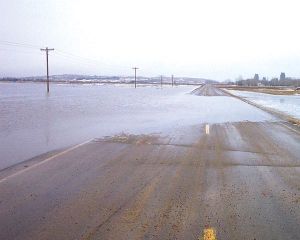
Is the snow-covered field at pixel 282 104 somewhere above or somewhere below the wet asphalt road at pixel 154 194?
below

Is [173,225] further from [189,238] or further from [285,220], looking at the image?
[285,220]

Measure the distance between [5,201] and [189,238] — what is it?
10.8ft

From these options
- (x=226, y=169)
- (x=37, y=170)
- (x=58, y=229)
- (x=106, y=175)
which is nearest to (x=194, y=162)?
(x=226, y=169)

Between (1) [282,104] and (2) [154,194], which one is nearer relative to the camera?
(2) [154,194]

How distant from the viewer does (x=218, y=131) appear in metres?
17.1

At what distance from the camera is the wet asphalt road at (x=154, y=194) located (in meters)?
5.49

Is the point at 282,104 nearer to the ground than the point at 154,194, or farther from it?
nearer to the ground

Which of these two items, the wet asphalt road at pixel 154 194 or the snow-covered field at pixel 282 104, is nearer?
the wet asphalt road at pixel 154 194

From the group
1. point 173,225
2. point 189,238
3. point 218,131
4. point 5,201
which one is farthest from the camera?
point 218,131

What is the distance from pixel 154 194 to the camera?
719 centimetres

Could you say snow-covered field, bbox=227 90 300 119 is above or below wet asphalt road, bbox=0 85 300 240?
below

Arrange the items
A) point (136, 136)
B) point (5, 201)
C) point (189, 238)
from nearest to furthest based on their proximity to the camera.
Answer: point (189, 238), point (5, 201), point (136, 136)

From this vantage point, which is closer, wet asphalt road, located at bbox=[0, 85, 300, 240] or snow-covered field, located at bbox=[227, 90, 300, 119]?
wet asphalt road, located at bbox=[0, 85, 300, 240]

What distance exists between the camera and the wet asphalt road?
5492 mm
